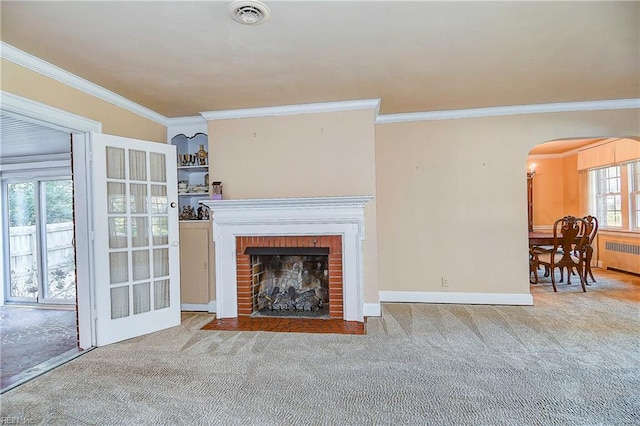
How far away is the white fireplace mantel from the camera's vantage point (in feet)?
12.8

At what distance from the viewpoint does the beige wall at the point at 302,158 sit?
4.07 metres

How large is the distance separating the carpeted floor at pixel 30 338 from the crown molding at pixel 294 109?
9.63 ft

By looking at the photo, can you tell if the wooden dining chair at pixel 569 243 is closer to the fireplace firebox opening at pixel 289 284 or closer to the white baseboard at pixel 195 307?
the fireplace firebox opening at pixel 289 284

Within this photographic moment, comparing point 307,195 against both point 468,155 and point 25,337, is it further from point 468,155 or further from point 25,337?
point 25,337

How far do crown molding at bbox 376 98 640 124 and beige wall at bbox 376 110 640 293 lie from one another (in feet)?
0.22

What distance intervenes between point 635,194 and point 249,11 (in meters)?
7.30

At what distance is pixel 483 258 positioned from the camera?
4.60 m

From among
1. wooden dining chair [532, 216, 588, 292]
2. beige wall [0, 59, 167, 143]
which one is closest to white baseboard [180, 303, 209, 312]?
beige wall [0, 59, 167, 143]

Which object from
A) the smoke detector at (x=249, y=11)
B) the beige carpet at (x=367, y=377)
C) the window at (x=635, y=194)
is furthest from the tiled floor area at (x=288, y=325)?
the window at (x=635, y=194)

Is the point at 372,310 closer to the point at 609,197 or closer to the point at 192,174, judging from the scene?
the point at 192,174

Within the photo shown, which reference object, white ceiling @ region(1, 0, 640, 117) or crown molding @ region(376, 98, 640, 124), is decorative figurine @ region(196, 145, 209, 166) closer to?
white ceiling @ region(1, 0, 640, 117)

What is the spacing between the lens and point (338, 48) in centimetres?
272

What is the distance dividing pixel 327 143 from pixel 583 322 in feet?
11.2

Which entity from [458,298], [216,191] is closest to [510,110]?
[458,298]
